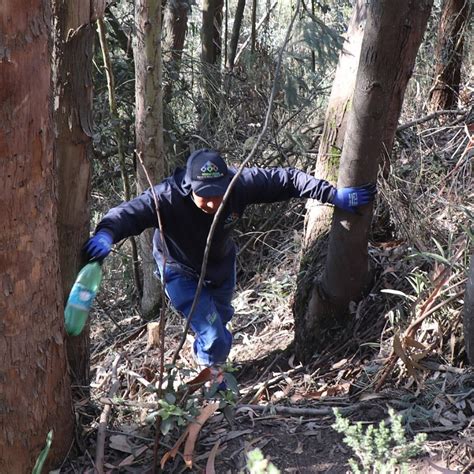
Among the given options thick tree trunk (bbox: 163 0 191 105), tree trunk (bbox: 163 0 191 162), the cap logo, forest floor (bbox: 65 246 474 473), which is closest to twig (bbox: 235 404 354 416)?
forest floor (bbox: 65 246 474 473)

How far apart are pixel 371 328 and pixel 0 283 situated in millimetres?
2555

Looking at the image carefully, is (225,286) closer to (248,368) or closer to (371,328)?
(248,368)

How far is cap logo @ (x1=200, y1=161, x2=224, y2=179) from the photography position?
4047 mm

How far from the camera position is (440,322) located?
12.3 ft

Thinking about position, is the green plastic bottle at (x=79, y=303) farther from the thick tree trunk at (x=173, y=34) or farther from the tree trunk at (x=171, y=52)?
the thick tree trunk at (x=173, y=34)

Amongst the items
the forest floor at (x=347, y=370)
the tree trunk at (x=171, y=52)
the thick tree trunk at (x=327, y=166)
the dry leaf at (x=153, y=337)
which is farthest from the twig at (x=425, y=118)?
the dry leaf at (x=153, y=337)

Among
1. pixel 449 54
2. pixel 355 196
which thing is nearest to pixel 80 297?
pixel 355 196

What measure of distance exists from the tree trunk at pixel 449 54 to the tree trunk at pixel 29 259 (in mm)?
5107

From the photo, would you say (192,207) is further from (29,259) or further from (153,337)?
(153,337)

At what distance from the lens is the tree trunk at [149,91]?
5.71 m

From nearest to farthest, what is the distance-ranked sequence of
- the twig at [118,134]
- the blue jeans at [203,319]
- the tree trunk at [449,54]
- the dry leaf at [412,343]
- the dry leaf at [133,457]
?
the dry leaf at [133,457]
the dry leaf at [412,343]
the blue jeans at [203,319]
the twig at [118,134]
the tree trunk at [449,54]

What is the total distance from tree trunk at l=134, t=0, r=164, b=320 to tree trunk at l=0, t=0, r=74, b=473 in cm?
306

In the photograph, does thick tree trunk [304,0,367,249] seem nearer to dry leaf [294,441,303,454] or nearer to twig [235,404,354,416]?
twig [235,404,354,416]

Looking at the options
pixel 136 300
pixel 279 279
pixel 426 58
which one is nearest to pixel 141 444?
pixel 279 279
